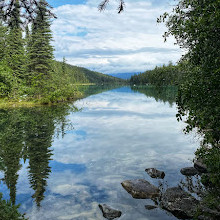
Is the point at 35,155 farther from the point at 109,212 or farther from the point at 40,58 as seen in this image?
the point at 40,58

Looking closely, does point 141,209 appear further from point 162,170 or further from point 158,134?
point 158,134

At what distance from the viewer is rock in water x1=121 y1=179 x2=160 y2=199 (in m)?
10.5

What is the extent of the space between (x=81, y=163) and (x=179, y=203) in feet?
25.3

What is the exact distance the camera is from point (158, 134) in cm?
2358

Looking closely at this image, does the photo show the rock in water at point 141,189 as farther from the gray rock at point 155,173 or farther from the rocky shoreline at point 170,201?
the gray rock at point 155,173

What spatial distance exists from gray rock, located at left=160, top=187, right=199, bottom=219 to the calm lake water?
1.13 feet


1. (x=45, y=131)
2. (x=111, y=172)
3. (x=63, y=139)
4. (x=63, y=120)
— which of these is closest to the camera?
(x=111, y=172)

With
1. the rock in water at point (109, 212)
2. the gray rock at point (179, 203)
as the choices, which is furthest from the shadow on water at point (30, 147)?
the gray rock at point (179, 203)

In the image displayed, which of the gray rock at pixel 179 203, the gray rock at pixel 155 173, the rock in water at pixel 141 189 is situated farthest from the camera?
the gray rock at pixel 155 173

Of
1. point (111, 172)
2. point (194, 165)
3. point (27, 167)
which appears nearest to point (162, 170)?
point (194, 165)

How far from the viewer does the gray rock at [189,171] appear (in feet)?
42.4

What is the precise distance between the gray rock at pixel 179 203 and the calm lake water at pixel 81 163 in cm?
35

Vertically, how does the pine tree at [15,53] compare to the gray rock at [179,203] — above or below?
above

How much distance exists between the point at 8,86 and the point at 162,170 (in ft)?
116
